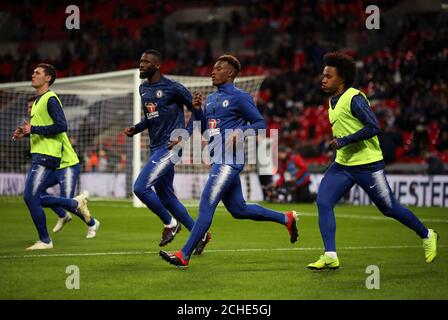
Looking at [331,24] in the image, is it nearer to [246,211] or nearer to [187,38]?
[187,38]

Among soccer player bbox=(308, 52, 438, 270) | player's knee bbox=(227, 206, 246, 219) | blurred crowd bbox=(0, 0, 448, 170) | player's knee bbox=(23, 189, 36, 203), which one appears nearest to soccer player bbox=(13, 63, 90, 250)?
player's knee bbox=(23, 189, 36, 203)

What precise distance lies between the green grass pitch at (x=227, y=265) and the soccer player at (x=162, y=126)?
0.55m

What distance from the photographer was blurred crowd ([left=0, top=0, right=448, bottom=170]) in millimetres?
27844

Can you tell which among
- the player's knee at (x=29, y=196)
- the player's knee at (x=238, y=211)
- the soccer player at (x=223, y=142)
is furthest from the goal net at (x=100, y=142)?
the soccer player at (x=223, y=142)

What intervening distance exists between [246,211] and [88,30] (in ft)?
113

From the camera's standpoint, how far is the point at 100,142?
27.9 m

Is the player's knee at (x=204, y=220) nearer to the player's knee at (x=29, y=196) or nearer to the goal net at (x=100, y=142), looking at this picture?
the player's knee at (x=29, y=196)

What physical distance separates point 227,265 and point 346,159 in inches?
71.7

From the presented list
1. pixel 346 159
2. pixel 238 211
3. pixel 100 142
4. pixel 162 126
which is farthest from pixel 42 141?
pixel 100 142

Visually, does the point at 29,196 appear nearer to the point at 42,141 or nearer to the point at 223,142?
the point at 42,141

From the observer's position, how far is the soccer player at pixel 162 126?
11.3 m

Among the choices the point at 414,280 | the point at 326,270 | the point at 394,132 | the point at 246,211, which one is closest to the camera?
the point at 414,280

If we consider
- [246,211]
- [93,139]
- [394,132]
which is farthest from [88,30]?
[246,211]

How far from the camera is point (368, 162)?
945cm
